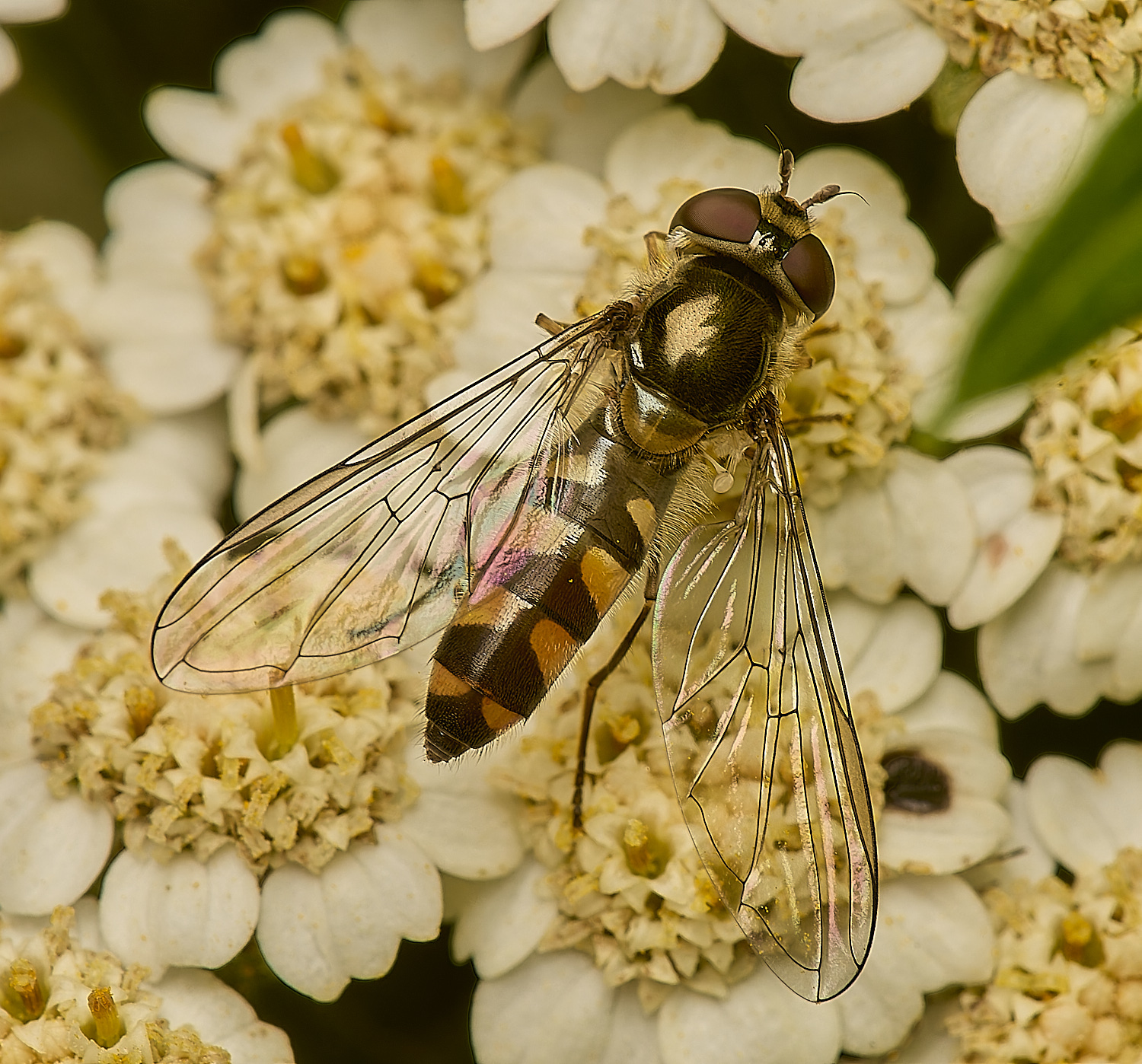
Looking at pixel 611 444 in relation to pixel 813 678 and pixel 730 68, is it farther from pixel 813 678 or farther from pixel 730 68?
pixel 730 68

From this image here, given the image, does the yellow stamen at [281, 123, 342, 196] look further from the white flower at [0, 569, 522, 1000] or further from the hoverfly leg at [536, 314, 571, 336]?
the white flower at [0, 569, 522, 1000]

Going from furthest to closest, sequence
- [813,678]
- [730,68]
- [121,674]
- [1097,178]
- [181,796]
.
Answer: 1. [730,68]
2. [121,674]
3. [181,796]
4. [813,678]
5. [1097,178]

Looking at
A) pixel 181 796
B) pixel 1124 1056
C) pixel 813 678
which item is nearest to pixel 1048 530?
pixel 813 678

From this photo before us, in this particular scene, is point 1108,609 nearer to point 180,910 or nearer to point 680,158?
point 680,158

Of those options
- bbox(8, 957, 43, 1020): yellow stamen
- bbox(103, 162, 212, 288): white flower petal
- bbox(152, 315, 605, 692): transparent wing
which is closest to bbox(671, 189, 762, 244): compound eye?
bbox(152, 315, 605, 692): transparent wing

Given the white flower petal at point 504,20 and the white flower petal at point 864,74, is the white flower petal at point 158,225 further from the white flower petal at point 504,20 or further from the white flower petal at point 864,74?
the white flower petal at point 864,74

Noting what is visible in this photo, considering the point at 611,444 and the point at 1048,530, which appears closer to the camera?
the point at 611,444
